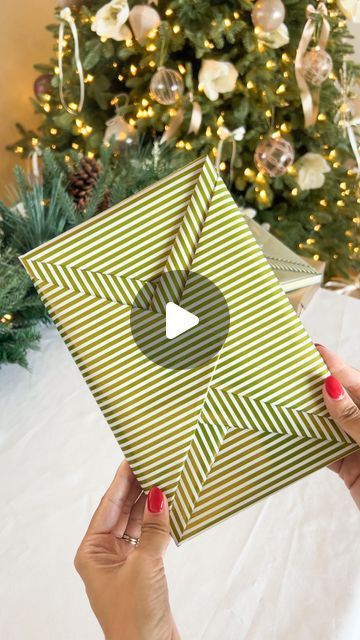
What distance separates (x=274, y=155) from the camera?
1.52 meters

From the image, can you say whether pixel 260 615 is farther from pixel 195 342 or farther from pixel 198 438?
pixel 195 342

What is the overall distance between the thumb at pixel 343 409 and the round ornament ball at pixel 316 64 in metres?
1.12

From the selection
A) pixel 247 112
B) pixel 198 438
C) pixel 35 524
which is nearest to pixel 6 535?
pixel 35 524

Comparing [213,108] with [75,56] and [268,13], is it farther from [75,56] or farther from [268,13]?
[75,56]

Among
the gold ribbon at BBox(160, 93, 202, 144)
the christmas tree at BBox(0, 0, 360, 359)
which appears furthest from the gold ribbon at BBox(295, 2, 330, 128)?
the gold ribbon at BBox(160, 93, 202, 144)

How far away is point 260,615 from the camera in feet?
2.31

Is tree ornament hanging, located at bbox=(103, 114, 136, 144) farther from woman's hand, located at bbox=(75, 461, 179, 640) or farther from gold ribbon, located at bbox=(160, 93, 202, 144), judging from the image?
woman's hand, located at bbox=(75, 461, 179, 640)

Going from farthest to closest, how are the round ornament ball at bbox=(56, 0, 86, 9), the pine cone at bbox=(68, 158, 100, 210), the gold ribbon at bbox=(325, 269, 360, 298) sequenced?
1. the gold ribbon at bbox=(325, 269, 360, 298)
2. the round ornament ball at bbox=(56, 0, 86, 9)
3. the pine cone at bbox=(68, 158, 100, 210)

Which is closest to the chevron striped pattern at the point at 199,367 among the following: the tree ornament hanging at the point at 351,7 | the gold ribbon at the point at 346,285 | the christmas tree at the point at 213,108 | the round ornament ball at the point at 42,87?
the christmas tree at the point at 213,108

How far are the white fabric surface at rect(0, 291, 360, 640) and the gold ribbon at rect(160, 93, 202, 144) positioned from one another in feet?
3.05

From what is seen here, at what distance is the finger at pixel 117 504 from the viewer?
0.70 m

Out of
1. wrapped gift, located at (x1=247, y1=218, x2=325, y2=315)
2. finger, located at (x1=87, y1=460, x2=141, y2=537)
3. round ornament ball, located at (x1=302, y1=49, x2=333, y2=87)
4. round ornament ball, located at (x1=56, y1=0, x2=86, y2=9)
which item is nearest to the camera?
finger, located at (x1=87, y1=460, x2=141, y2=537)

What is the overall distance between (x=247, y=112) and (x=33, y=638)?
1.42 m

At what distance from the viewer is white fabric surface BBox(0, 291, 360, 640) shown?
71cm
